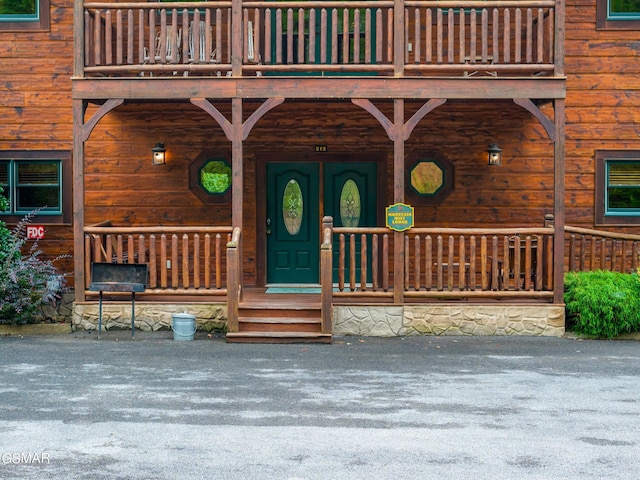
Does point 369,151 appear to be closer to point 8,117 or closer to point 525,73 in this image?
point 525,73

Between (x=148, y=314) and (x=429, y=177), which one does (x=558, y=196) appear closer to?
(x=429, y=177)

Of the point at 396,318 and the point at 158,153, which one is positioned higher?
the point at 158,153

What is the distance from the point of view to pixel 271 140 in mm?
15414

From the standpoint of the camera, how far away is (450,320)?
506 inches

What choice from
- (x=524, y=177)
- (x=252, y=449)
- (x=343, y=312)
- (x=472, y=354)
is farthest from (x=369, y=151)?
(x=252, y=449)

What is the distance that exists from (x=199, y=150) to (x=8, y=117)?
A: 3219 millimetres

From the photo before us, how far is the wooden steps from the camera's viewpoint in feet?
39.5

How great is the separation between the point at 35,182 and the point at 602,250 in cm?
931

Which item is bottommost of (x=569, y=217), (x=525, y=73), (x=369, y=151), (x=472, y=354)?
(x=472, y=354)

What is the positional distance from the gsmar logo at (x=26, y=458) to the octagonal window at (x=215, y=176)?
29.9ft

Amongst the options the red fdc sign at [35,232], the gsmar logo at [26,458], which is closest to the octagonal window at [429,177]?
the red fdc sign at [35,232]

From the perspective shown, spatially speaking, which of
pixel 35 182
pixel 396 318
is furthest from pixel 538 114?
pixel 35 182

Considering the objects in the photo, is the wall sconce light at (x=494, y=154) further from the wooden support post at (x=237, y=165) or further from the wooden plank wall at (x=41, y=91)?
the wooden plank wall at (x=41, y=91)

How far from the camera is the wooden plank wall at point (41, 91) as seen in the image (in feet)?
49.5
